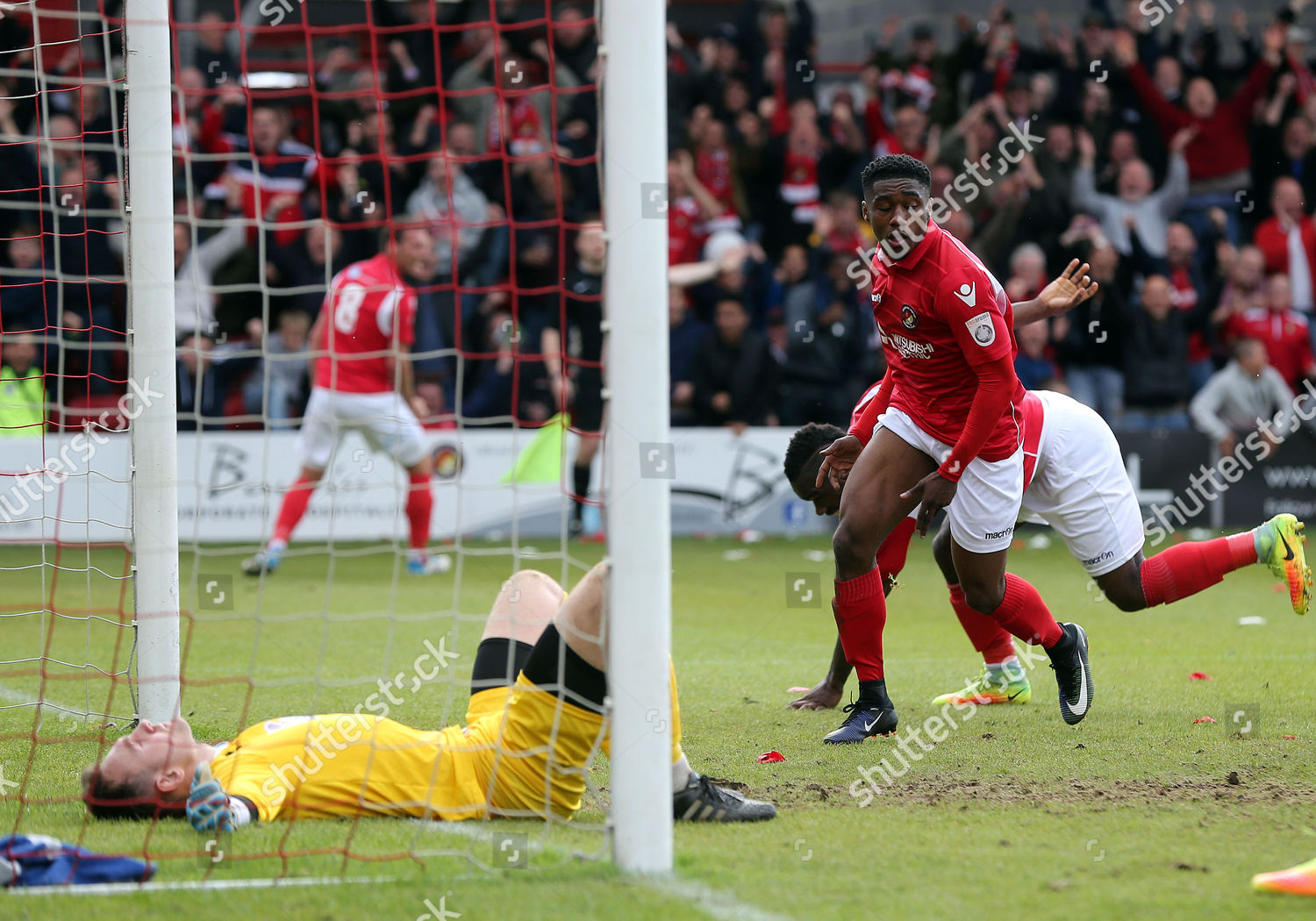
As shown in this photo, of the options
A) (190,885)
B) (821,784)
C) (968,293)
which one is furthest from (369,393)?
(190,885)

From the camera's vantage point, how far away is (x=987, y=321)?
498 centimetres

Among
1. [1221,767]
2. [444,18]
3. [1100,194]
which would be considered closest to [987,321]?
[1221,767]

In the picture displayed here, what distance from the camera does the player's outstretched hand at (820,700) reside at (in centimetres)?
588

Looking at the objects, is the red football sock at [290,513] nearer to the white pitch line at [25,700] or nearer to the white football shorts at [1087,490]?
the white pitch line at [25,700]

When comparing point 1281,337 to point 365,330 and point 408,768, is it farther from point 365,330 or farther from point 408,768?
point 408,768

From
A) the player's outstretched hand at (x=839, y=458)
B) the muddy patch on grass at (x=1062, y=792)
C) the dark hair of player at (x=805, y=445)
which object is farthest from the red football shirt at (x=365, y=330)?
the muddy patch on grass at (x=1062, y=792)

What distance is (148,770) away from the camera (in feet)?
12.8

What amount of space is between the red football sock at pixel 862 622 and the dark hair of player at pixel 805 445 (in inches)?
22.3

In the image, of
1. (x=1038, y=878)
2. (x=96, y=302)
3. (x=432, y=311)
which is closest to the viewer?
(x=1038, y=878)

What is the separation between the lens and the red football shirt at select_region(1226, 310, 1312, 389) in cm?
1385

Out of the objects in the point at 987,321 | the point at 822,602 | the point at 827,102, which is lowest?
the point at 822,602

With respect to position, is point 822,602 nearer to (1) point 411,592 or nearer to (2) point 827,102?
(1) point 411,592

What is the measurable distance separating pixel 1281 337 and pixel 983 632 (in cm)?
951

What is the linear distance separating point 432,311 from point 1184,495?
24.2 feet
